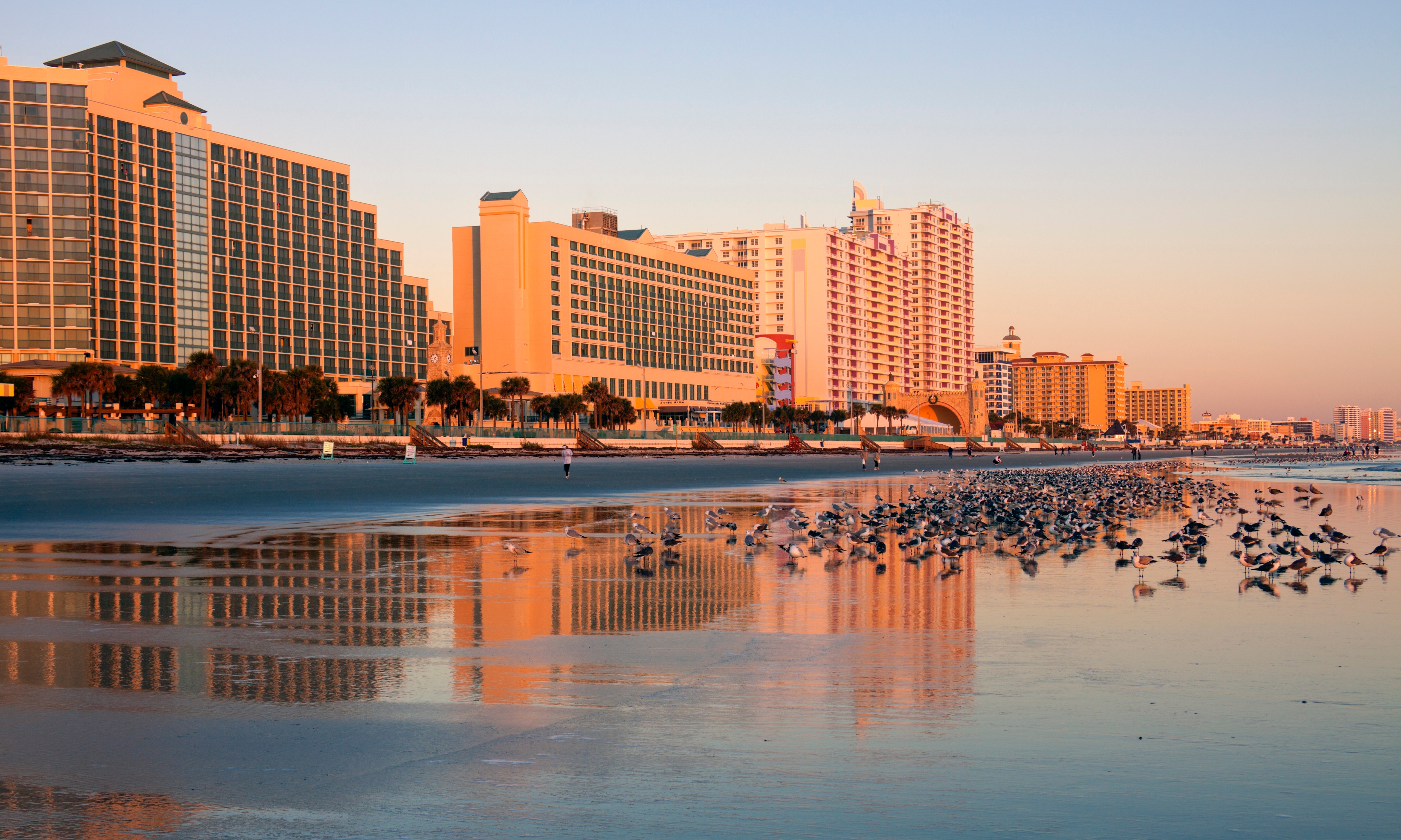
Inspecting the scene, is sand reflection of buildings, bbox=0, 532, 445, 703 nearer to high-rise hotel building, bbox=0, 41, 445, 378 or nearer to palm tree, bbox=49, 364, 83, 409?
palm tree, bbox=49, 364, 83, 409

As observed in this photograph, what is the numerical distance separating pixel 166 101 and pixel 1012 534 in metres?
144

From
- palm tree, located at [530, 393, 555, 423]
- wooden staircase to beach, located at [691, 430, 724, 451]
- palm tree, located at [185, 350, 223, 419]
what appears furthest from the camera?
palm tree, located at [530, 393, 555, 423]

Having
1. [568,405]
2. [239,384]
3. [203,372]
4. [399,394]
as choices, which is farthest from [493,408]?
[203,372]

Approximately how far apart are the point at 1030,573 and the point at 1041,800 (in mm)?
10502

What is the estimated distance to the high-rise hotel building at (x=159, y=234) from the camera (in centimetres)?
12694

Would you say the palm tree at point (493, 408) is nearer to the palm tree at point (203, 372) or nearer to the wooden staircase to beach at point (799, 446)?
the palm tree at point (203, 372)

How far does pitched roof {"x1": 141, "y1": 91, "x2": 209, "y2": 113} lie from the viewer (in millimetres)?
138375

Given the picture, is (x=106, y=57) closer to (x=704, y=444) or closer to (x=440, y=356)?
(x=440, y=356)

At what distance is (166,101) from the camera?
13912 centimetres

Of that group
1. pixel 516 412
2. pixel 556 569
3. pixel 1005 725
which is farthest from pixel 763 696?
pixel 516 412

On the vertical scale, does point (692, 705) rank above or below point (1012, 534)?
above

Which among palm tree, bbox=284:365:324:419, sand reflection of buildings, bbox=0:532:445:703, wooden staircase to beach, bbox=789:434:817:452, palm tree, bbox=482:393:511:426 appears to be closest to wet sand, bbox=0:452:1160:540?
sand reflection of buildings, bbox=0:532:445:703

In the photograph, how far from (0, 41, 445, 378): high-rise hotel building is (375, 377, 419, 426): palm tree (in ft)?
79.5

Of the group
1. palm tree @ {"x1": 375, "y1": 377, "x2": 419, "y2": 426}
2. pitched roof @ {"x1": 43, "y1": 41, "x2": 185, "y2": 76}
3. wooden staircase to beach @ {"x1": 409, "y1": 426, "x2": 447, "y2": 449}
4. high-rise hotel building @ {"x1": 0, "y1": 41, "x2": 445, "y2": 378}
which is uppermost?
pitched roof @ {"x1": 43, "y1": 41, "x2": 185, "y2": 76}
